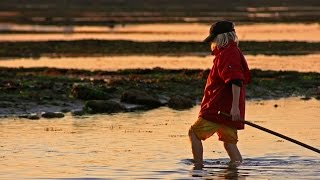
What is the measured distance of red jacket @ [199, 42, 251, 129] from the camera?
436 inches

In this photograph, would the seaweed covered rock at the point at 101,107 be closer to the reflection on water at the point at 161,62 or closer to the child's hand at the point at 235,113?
the child's hand at the point at 235,113

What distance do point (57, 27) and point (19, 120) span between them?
3618 centimetres

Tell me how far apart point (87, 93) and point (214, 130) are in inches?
318

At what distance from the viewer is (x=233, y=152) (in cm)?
1176

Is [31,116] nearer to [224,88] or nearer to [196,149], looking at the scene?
[196,149]

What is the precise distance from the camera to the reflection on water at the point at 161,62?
2727 cm

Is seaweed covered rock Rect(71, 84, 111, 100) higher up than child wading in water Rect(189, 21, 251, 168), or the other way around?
child wading in water Rect(189, 21, 251, 168)

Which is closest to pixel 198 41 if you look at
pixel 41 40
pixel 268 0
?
pixel 41 40

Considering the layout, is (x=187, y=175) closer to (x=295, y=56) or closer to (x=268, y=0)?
(x=295, y=56)

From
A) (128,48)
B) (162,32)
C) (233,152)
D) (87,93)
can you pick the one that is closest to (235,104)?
(233,152)

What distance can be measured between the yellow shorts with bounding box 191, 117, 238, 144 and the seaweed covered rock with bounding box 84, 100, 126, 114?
6564mm

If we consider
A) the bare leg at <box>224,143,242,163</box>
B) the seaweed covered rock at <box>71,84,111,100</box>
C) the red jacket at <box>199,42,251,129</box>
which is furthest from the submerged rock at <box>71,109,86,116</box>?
the red jacket at <box>199,42,251,129</box>

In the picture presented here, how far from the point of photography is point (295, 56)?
3105 cm

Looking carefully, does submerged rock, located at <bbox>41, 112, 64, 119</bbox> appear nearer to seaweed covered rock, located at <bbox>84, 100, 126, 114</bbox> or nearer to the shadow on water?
seaweed covered rock, located at <bbox>84, 100, 126, 114</bbox>
